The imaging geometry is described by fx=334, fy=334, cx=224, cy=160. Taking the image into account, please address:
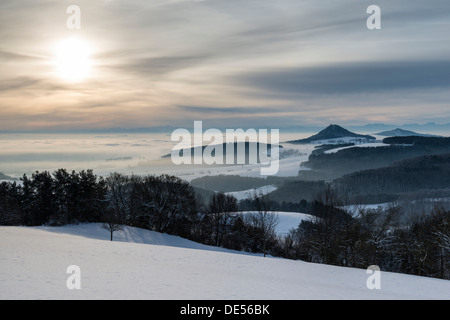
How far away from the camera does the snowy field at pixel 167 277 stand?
45.1 ft

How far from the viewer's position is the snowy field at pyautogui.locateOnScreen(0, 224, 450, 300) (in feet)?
45.1

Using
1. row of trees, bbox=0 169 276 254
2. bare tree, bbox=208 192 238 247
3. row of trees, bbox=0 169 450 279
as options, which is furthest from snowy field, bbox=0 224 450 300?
bare tree, bbox=208 192 238 247

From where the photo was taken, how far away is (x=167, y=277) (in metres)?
16.5

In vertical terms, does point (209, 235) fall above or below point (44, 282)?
below

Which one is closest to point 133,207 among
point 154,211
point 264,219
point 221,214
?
point 154,211

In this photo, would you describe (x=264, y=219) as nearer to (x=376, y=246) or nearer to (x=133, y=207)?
(x=376, y=246)

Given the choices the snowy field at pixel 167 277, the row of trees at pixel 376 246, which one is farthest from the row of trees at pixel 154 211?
the snowy field at pixel 167 277

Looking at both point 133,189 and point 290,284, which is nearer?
point 290,284

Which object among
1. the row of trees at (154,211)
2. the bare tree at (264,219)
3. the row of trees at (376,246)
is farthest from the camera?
the row of trees at (154,211)

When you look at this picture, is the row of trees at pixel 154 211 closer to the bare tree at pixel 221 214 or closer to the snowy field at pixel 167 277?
the bare tree at pixel 221 214

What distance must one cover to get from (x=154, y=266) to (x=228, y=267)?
4576mm
